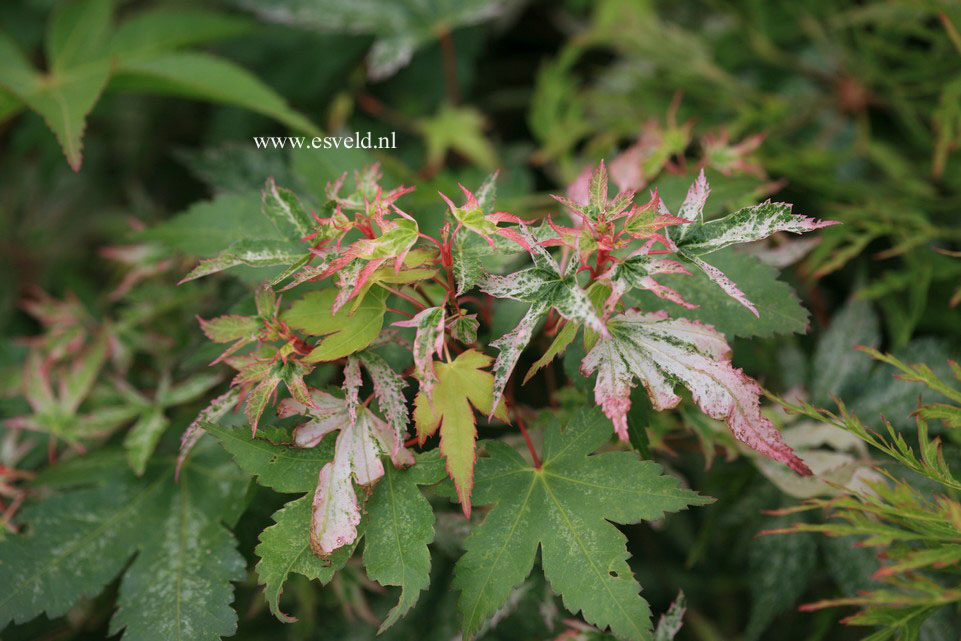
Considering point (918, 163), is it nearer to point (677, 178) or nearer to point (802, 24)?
point (802, 24)

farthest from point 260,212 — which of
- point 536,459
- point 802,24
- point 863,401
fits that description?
point 802,24

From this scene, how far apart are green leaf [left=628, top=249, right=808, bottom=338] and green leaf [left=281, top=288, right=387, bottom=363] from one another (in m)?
0.32

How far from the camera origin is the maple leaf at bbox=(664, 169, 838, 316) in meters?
0.65

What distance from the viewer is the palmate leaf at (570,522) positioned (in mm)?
687

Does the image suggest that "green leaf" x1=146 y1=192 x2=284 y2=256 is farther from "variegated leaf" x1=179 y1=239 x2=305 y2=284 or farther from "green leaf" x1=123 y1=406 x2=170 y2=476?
"green leaf" x1=123 y1=406 x2=170 y2=476

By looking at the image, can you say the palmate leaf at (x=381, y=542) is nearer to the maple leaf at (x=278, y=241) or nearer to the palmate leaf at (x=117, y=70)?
the maple leaf at (x=278, y=241)

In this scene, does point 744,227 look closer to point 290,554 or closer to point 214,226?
point 290,554

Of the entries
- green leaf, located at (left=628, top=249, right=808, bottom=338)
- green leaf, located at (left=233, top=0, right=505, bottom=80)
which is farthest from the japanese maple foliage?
green leaf, located at (left=233, top=0, right=505, bottom=80)

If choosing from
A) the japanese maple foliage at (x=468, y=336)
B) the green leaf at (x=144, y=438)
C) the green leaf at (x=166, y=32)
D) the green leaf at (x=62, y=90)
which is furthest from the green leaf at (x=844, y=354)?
the green leaf at (x=166, y=32)

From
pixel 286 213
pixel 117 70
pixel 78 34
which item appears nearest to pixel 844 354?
pixel 286 213

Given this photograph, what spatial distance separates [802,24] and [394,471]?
→ 1339mm

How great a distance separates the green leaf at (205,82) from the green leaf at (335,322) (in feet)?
1.36

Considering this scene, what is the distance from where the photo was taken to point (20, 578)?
0.82 m

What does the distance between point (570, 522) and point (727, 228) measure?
0.35 m
